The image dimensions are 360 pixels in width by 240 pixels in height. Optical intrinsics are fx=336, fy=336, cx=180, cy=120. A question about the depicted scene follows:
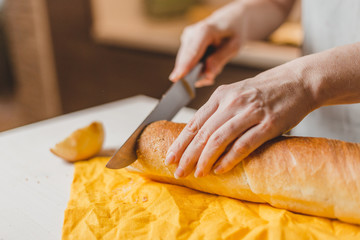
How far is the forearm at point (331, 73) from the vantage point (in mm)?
670

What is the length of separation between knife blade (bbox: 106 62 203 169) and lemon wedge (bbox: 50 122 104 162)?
21 centimetres

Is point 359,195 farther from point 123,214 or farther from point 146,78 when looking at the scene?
point 146,78

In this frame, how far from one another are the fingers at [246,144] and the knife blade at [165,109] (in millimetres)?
243

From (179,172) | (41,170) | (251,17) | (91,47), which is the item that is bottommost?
(91,47)

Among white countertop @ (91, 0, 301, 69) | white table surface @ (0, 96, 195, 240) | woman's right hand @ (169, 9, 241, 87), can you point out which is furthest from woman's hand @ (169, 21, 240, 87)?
white countertop @ (91, 0, 301, 69)

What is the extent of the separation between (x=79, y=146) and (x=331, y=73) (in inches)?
26.3

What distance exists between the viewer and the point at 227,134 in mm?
649

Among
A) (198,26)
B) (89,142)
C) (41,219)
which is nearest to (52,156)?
(89,142)

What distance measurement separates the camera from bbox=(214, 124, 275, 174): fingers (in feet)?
2.13

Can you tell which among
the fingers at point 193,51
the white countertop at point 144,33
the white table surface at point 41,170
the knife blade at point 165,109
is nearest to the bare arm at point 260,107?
the knife blade at point 165,109

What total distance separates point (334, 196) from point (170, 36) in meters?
2.17

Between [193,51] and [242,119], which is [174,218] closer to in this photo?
[242,119]

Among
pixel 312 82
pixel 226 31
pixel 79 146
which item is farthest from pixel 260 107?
pixel 226 31

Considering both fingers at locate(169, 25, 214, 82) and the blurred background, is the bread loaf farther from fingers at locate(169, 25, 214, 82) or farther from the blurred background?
the blurred background
